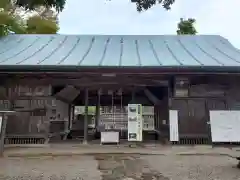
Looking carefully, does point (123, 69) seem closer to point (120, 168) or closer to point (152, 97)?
point (152, 97)

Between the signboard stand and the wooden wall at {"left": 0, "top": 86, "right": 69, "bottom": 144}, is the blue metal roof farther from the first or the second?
the signboard stand

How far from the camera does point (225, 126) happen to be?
28.5 ft

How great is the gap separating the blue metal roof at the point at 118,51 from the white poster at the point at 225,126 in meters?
1.70

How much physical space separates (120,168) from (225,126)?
15.3ft

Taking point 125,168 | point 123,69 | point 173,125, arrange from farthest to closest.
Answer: point 173,125
point 123,69
point 125,168

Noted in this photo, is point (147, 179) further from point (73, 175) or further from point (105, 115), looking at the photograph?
point (105, 115)

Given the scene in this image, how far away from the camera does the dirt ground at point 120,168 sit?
485cm

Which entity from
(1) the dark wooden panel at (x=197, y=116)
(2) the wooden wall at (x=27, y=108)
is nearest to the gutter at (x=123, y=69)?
(2) the wooden wall at (x=27, y=108)

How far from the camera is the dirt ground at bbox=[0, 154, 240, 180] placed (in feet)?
15.9

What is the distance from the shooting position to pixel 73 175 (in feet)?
16.1

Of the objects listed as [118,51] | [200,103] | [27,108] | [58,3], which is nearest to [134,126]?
[200,103]

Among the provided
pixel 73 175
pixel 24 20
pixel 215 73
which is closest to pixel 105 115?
pixel 215 73

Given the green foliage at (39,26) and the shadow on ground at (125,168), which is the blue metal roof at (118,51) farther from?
the green foliage at (39,26)

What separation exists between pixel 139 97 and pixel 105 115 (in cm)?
186
